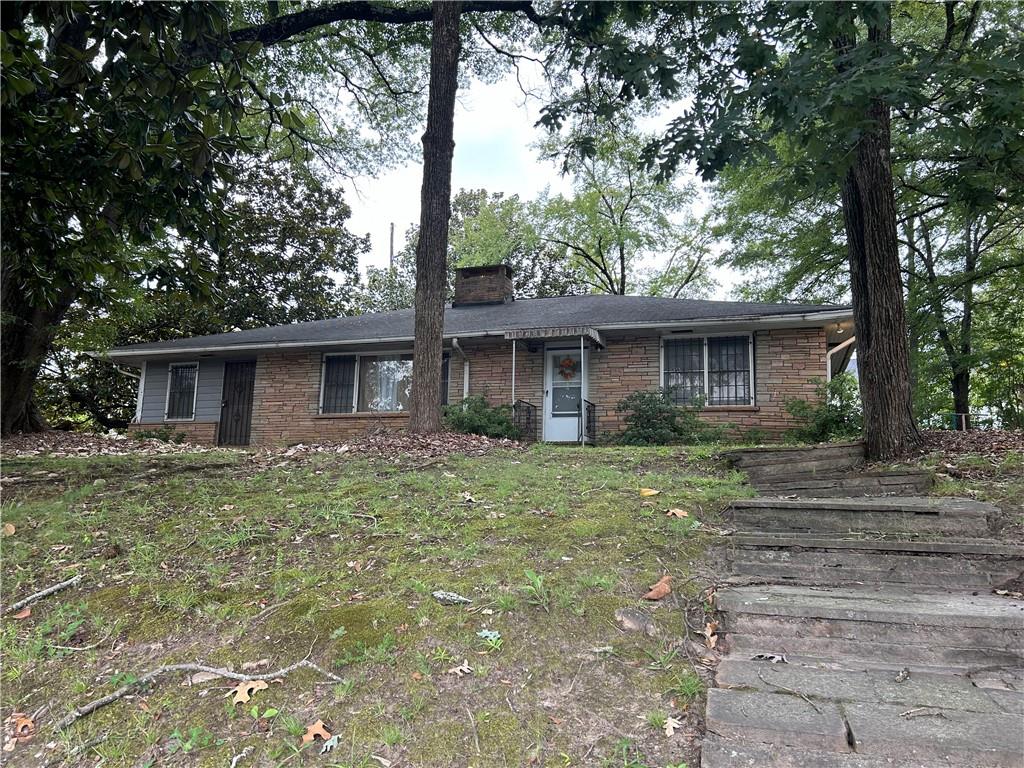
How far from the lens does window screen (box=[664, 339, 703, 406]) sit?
1155 cm

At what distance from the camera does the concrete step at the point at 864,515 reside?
3.73 metres

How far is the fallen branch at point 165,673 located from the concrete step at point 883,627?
1.80m

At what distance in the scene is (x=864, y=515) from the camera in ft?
12.8

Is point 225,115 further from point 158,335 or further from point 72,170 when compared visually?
point 158,335

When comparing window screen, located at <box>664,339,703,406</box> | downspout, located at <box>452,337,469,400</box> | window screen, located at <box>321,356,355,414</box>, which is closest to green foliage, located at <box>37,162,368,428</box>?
window screen, located at <box>321,356,355,414</box>

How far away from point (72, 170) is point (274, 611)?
3.61m

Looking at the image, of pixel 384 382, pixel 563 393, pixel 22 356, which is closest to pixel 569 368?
pixel 563 393

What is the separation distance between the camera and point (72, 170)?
439 centimetres

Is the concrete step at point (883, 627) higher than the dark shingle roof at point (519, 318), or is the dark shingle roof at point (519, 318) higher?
the dark shingle roof at point (519, 318)

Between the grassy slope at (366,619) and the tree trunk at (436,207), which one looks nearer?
the grassy slope at (366,619)

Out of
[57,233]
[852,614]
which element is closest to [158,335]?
[57,233]

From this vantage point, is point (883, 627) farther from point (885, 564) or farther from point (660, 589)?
point (660, 589)

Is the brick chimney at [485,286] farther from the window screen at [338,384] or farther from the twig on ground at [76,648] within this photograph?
the twig on ground at [76,648]

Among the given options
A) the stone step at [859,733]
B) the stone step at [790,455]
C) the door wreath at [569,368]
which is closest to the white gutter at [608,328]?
the door wreath at [569,368]
